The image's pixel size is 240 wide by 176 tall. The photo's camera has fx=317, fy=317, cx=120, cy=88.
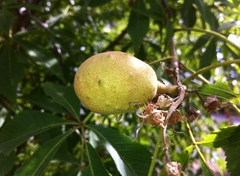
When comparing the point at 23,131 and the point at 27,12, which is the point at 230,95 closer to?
the point at 23,131

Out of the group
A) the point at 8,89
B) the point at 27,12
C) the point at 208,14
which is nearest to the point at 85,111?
the point at 8,89

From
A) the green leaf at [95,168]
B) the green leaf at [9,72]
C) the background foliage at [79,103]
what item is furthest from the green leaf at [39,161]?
the green leaf at [9,72]

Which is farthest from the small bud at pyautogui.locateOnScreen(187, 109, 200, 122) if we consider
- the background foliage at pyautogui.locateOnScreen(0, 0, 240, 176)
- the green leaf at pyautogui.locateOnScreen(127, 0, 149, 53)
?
the green leaf at pyautogui.locateOnScreen(127, 0, 149, 53)

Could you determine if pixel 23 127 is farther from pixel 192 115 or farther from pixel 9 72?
pixel 192 115

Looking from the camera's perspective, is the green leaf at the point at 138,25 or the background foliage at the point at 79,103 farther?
the green leaf at the point at 138,25

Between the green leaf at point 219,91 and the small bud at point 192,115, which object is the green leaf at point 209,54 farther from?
the small bud at point 192,115

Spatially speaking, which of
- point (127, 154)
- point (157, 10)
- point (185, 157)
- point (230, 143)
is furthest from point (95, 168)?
point (157, 10)

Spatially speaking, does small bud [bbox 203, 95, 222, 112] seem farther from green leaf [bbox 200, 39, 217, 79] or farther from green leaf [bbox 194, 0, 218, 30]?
green leaf [bbox 200, 39, 217, 79]
